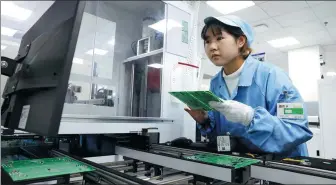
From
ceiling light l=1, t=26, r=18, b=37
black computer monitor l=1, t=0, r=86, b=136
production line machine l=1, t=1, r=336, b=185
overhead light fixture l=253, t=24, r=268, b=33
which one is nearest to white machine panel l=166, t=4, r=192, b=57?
production line machine l=1, t=1, r=336, b=185

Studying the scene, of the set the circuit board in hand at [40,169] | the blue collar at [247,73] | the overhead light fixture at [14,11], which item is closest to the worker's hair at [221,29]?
the blue collar at [247,73]

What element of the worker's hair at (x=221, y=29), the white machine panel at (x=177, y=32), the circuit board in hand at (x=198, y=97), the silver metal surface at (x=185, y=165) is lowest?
the silver metal surface at (x=185, y=165)

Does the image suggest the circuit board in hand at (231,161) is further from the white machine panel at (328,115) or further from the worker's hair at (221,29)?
the worker's hair at (221,29)

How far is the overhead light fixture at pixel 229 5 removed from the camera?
4012mm

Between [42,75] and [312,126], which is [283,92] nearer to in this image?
[312,126]

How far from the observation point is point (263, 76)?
1336mm

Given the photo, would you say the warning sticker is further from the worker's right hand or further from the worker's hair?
the worker's hair

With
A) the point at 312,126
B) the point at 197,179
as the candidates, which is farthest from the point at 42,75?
the point at 312,126

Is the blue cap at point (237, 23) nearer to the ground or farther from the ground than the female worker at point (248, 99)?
→ farther from the ground

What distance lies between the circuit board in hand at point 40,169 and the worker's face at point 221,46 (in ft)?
3.38

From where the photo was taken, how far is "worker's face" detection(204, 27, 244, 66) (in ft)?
4.55

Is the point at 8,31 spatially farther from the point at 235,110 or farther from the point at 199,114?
the point at 235,110

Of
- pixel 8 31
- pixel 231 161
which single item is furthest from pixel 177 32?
pixel 8 31

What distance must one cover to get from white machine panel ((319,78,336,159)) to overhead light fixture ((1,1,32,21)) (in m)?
4.46
